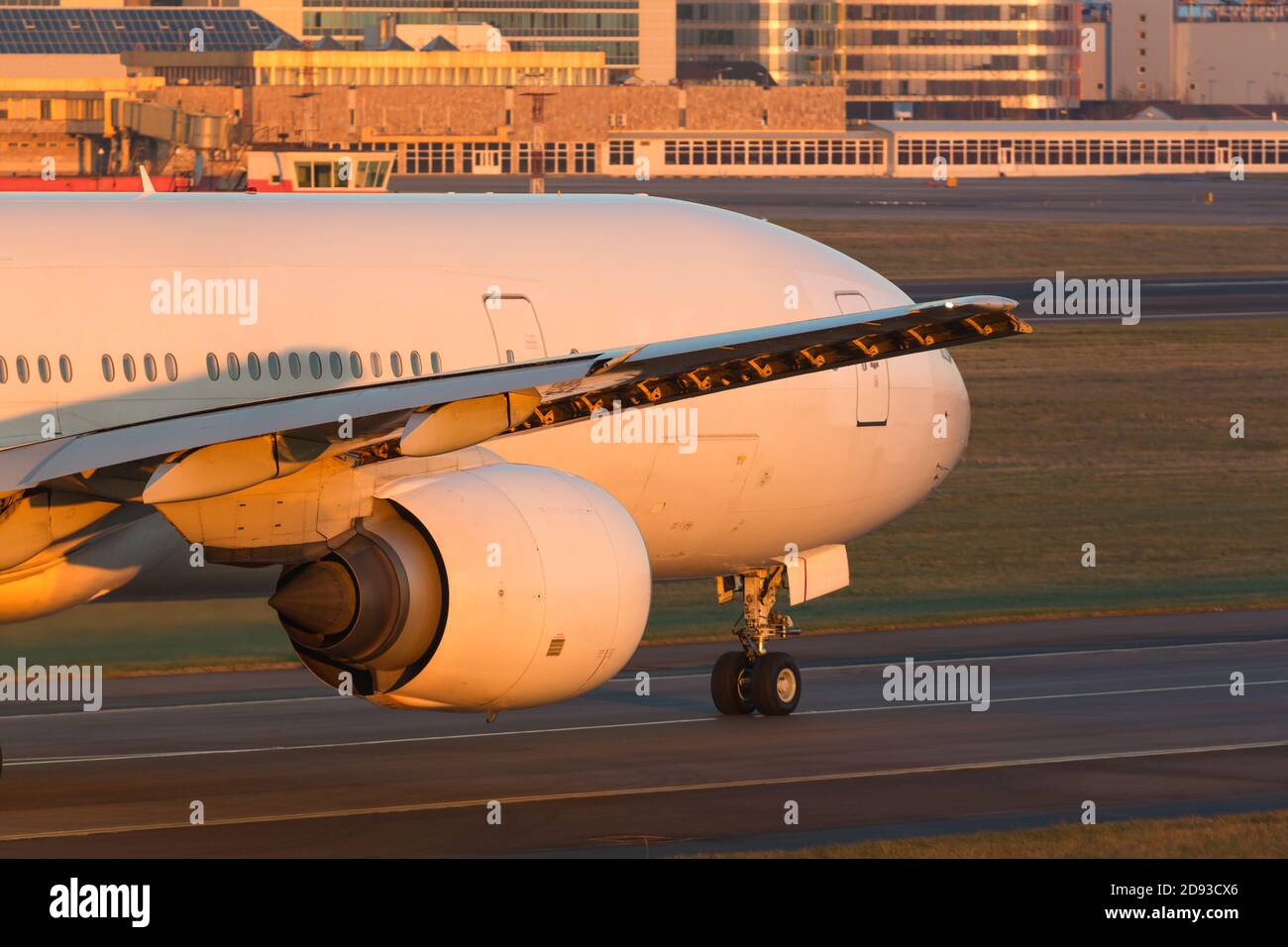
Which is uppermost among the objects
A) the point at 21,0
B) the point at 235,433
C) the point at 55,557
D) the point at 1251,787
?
the point at 21,0

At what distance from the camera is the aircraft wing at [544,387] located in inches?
575

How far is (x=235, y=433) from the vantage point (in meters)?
14.8

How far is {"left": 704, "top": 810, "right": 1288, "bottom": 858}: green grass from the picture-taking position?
55.3 ft

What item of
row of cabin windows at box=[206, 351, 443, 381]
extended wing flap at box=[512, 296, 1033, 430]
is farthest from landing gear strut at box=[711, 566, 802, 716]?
extended wing flap at box=[512, 296, 1033, 430]

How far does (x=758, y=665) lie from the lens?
24062mm

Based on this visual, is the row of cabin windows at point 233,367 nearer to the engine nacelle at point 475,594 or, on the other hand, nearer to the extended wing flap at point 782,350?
the engine nacelle at point 475,594

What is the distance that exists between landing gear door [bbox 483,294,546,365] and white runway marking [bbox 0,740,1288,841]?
378cm

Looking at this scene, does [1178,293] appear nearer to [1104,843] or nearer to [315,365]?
[315,365]
